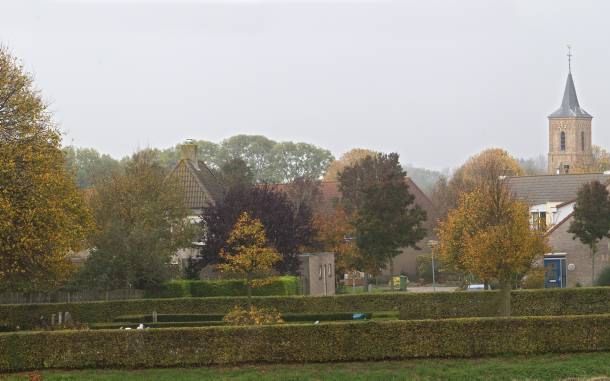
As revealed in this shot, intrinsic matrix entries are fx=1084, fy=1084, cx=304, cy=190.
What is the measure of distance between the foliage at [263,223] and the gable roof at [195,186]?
9109 millimetres

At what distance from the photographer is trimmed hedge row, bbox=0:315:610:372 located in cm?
3231

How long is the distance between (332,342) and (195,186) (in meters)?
36.7

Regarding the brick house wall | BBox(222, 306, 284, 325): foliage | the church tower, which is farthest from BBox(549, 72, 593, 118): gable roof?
BBox(222, 306, 284, 325): foliage

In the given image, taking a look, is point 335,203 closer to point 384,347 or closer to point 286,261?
point 286,261

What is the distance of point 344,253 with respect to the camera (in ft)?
220

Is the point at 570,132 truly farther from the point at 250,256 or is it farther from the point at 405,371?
the point at 405,371

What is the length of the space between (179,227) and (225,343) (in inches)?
1052

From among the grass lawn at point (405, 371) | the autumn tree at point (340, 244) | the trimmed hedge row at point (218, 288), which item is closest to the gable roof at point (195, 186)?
the autumn tree at point (340, 244)

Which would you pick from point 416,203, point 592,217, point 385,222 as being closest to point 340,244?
point 385,222

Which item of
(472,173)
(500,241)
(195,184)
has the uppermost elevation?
(472,173)

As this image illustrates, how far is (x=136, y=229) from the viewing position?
51031 millimetres

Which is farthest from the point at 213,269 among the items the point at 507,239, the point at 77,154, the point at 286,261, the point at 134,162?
the point at 77,154

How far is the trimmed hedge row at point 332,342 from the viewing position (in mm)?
32312

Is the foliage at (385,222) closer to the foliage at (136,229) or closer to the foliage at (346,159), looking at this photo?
the foliage at (136,229)
